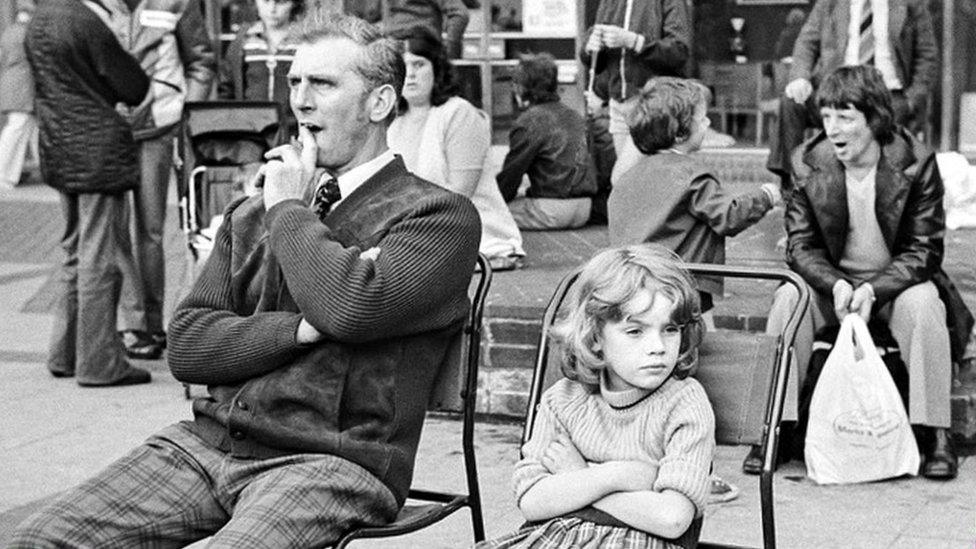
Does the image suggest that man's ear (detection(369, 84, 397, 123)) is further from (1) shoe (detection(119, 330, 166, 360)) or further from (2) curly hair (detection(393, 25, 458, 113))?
(1) shoe (detection(119, 330, 166, 360))

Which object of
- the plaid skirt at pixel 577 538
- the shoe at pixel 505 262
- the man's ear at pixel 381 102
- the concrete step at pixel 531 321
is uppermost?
the man's ear at pixel 381 102

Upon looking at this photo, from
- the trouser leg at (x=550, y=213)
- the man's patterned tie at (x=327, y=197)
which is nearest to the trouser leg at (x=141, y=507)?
the man's patterned tie at (x=327, y=197)

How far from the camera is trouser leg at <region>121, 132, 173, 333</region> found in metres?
8.46

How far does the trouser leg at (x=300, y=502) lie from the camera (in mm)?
3807

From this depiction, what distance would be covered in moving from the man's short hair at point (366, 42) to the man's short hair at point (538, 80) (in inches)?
204

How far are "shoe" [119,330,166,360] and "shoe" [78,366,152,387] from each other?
0.50 metres

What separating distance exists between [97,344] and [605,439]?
426 centimetres

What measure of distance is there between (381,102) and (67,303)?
4030 mm

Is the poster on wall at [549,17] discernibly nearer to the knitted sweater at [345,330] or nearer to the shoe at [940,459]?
the shoe at [940,459]

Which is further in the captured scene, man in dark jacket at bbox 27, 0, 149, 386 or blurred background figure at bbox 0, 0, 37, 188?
blurred background figure at bbox 0, 0, 37, 188

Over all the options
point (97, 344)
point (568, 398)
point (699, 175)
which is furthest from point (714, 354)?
point (97, 344)

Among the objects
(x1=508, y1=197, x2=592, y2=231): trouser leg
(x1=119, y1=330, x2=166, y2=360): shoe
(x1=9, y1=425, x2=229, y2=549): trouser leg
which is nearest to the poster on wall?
(x1=508, y1=197, x2=592, y2=231): trouser leg

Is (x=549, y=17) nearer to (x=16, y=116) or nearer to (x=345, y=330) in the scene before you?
(x=16, y=116)

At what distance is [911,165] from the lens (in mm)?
6137
